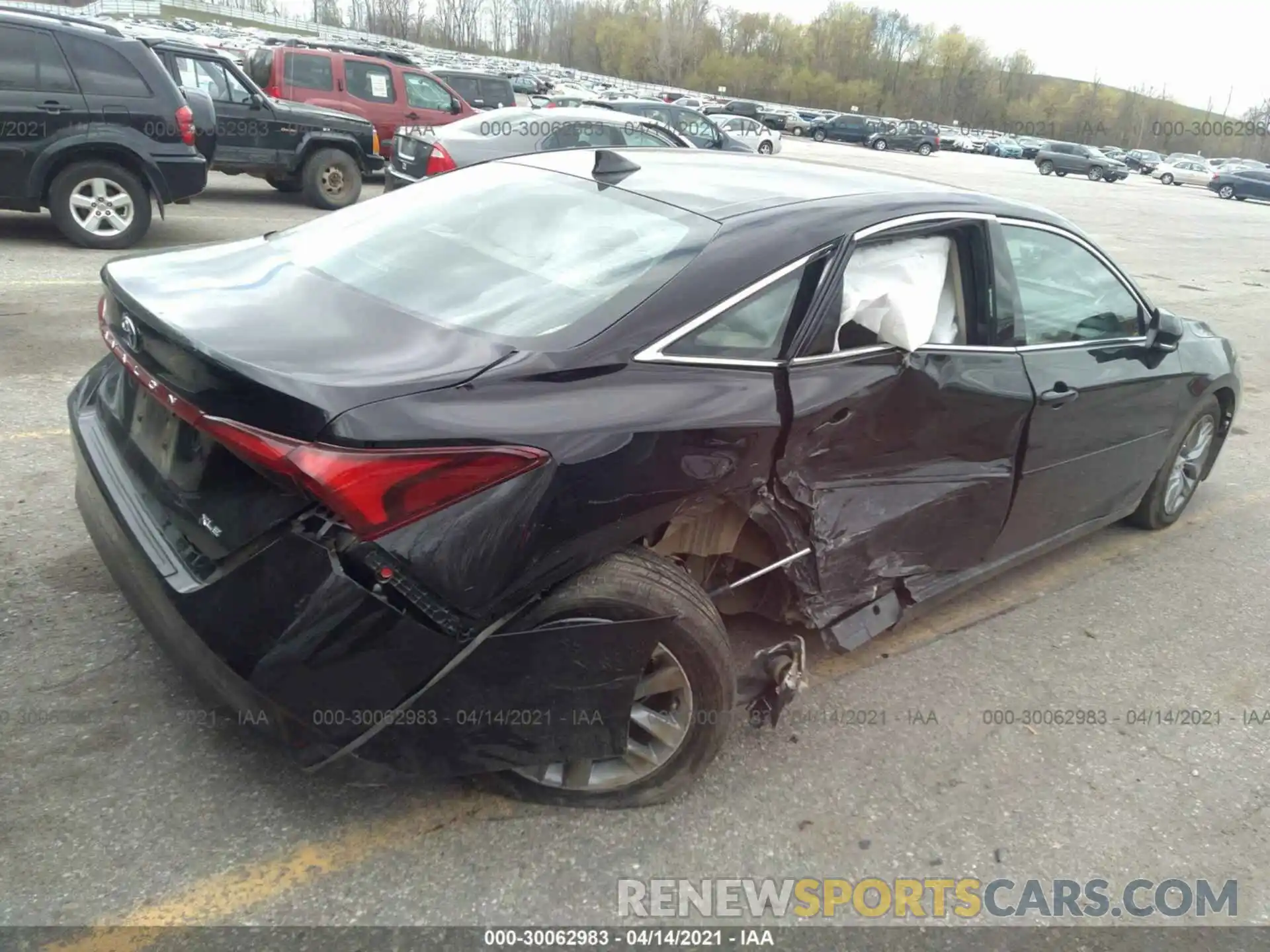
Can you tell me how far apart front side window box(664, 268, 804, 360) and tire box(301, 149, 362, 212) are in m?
10.2

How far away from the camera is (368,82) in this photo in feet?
48.3

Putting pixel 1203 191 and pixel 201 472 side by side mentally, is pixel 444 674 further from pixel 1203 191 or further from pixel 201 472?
pixel 1203 191

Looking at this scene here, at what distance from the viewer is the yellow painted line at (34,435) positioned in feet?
14.3

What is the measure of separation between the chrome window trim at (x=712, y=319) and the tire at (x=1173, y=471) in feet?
8.89

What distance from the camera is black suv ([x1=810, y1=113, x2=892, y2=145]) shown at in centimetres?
5153

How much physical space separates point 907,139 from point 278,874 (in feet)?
176

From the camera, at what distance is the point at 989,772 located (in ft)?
9.70

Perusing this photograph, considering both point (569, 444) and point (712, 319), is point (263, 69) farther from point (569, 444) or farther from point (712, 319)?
point (569, 444)

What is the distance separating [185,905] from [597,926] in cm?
93

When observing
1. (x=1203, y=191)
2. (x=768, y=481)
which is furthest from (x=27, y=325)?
(x=1203, y=191)
